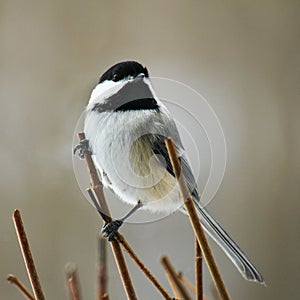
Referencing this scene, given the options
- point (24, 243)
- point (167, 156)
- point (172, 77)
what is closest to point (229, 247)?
point (167, 156)

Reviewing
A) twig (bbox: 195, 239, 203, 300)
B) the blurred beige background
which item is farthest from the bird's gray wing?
the blurred beige background

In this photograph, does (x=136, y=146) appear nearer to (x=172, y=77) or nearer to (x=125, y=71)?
(x=125, y=71)

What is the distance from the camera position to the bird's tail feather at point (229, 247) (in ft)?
1.46

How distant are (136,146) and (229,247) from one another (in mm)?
131

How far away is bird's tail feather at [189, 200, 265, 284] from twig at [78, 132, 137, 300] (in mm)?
99

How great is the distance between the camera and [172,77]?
1.00m

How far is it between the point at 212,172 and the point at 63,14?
567 millimetres

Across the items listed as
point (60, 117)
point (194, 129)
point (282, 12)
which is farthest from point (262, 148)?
point (194, 129)

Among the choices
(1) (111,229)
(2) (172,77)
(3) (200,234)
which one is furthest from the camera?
(2) (172,77)

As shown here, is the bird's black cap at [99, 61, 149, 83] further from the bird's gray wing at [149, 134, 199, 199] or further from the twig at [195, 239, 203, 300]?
the twig at [195, 239, 203, 300]

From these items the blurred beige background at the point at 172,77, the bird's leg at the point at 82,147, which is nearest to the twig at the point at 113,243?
the bird's leg at the point at 82,147

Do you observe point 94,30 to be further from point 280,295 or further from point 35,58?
point 280,295

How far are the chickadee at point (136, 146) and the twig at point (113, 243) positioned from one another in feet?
0.08

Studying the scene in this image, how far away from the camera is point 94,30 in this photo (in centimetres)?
102
